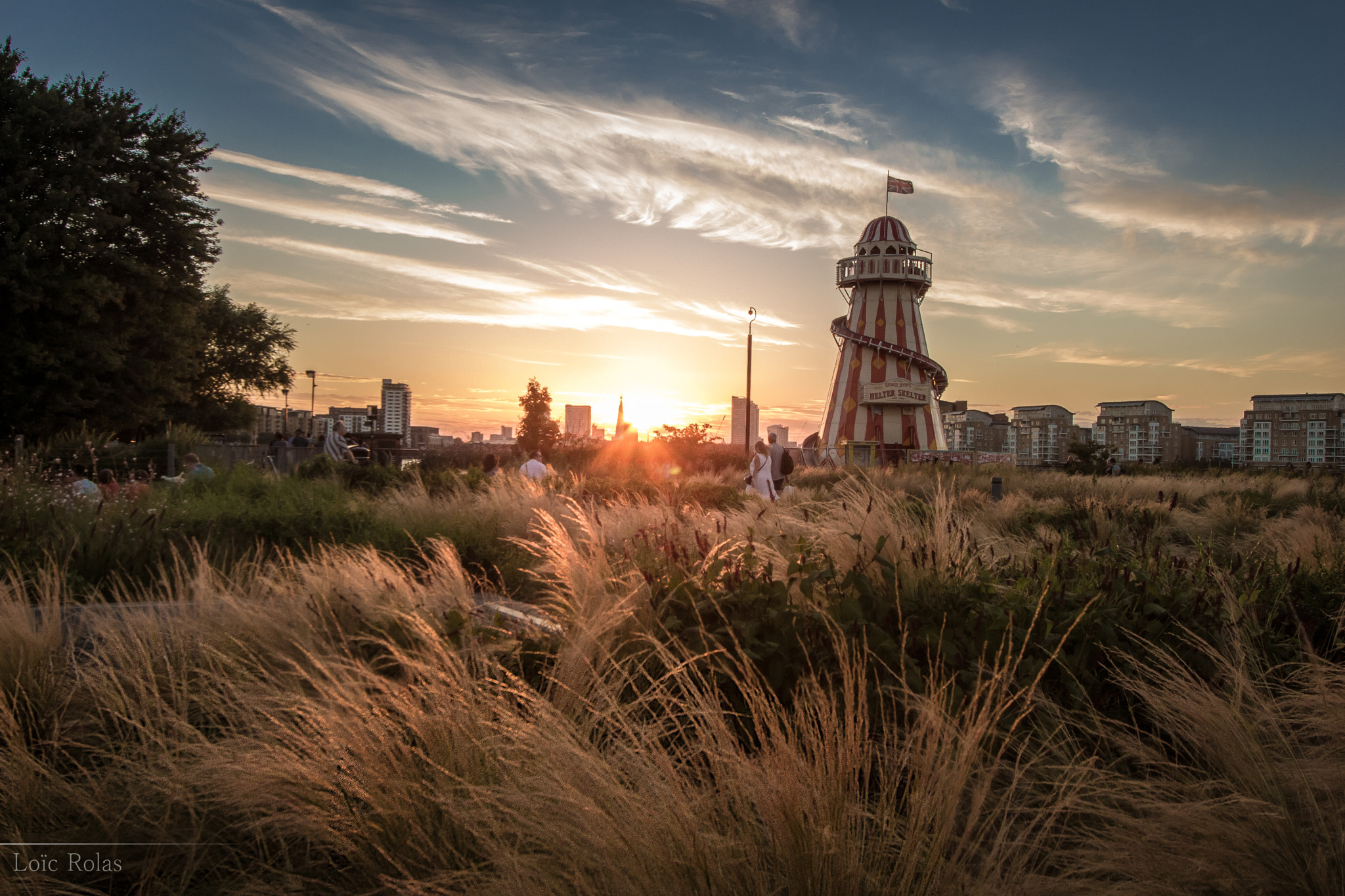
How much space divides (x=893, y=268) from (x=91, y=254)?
36995 millimetres

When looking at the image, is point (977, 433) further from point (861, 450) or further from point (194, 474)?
point (194, 474)

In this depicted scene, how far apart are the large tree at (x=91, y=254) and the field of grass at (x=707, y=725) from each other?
2163cm

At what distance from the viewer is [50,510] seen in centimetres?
753

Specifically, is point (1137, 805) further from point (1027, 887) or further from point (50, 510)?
point (50, 510)

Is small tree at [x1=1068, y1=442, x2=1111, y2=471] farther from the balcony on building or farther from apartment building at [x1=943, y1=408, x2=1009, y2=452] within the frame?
apartment building at [x1=943, y1=408, x2=1009, y2=452]

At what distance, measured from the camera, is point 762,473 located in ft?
44.7

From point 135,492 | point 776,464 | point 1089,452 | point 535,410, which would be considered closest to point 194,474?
point 135,492

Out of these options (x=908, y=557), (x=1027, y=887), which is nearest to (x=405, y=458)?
(x=908, y=557)

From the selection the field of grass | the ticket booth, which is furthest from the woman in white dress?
the ticket booth

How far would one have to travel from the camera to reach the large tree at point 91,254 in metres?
22.4

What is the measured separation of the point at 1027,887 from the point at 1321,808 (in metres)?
1.33

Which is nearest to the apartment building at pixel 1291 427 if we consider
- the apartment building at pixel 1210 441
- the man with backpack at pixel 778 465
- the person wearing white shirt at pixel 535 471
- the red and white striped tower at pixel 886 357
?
the apartment building at pixel 1210 441

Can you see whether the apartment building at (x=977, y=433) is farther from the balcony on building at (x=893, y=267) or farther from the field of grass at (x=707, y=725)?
the field of grass at (x=707, y=725)

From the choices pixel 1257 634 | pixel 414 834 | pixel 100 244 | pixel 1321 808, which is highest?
pixel 100 244
